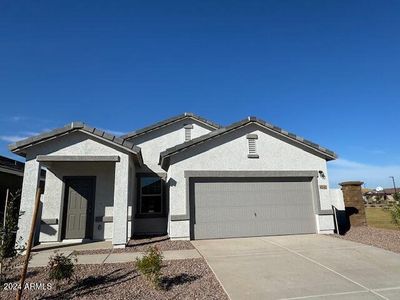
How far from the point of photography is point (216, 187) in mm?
11523

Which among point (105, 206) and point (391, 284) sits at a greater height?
point (105, 206)

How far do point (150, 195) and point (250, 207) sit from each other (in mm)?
4838

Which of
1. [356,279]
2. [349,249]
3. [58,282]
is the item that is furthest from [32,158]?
[349,249]

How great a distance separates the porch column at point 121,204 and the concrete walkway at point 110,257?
0.75m

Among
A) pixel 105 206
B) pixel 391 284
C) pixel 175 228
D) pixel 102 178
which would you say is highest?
pixel 102 178

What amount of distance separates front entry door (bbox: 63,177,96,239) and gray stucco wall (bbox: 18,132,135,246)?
0.21m

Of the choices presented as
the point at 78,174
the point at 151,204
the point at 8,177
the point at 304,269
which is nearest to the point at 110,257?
the point at 78,174

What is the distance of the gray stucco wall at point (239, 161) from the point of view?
36.3 feet

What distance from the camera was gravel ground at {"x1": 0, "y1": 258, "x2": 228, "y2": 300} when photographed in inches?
199

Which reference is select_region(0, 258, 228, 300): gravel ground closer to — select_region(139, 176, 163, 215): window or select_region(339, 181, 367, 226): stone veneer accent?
select_region(139, 176, 163, 215): window

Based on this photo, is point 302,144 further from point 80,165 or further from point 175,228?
point 80,165

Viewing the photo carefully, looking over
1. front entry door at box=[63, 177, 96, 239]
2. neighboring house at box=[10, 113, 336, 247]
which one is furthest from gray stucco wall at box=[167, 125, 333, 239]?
front entry door at box=[63, 177, 96, 239]

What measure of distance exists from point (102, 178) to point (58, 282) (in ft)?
20.9

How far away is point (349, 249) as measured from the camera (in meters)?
8.49
